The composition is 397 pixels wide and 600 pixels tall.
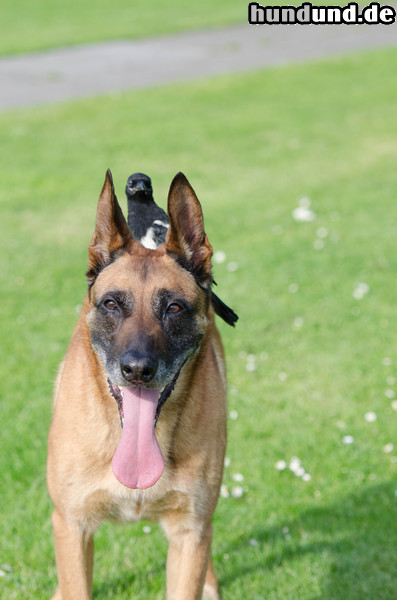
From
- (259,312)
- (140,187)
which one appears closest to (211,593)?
(140,187)

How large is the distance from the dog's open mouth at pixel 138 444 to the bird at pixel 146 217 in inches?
28.4

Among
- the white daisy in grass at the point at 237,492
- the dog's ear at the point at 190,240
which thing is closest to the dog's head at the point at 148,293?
the dog's ear at the point at 190,240

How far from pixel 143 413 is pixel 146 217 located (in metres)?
1.06

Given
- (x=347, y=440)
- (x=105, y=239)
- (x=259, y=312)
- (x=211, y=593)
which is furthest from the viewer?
(x=259, y=312)

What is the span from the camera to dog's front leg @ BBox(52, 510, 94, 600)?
135 inches

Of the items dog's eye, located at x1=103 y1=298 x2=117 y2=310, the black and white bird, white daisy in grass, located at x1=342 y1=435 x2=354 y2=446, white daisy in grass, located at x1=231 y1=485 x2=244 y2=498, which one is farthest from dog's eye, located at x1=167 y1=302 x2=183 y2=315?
white daisy in grass, located at x1=342 y1=435 x2=354 y2=446

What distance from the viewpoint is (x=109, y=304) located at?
10.6ft

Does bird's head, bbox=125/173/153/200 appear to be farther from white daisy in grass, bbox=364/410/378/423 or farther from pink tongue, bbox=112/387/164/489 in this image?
white daisy in grass, bbox=364/410/378/423

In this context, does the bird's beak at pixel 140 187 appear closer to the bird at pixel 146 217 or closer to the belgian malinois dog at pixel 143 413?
the bird at pixel 146 217

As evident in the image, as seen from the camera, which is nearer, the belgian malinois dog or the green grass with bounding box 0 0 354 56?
the belgian malinois dog

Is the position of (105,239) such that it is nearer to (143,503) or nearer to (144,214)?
(144,214)

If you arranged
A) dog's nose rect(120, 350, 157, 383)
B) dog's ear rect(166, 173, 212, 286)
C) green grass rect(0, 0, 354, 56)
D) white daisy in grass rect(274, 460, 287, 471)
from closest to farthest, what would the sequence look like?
dog's nose rect(120, 350, 157, 383)
dog's ear rect(166, 173, 212, 286)
white daisy in grass rect(274, 460, 287, 471)
green grass rect(0, 0, 354, 56)

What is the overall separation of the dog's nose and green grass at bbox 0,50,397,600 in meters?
1.72

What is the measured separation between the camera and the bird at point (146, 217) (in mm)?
3672
